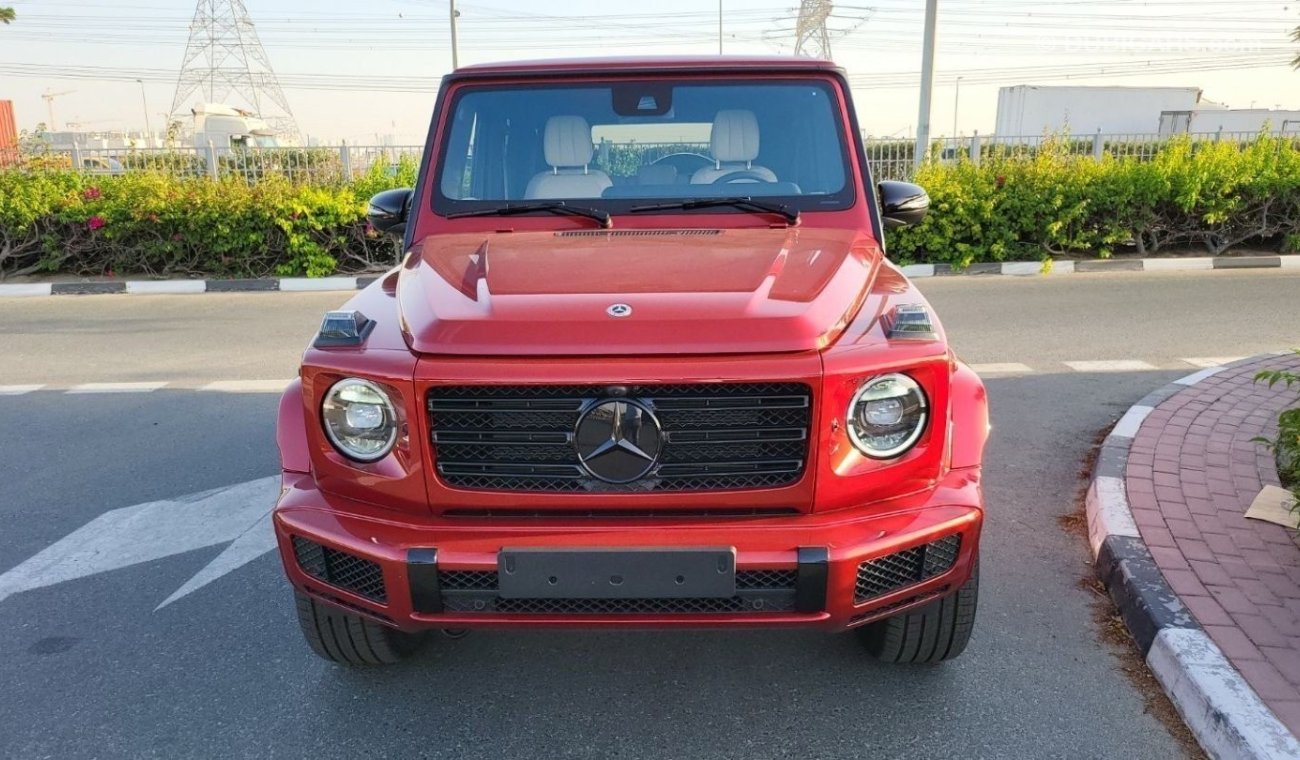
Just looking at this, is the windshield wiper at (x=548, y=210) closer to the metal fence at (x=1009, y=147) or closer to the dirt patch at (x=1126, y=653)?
the dirt patch at (x=1126, y=653)

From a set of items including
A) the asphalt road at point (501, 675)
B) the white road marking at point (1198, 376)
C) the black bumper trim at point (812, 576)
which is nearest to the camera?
the black bumper trim at point (812, 576)

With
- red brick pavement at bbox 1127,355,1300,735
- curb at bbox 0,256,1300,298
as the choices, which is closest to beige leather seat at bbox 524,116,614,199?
red brick pavement at bbox 1127,355,1300,735

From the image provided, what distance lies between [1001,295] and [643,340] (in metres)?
8.91

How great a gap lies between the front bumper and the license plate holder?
3 cm

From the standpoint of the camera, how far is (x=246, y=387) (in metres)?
6.77

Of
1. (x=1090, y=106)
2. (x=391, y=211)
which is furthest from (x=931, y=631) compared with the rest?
(x=1090, y=106)

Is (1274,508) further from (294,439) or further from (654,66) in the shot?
(294,439)

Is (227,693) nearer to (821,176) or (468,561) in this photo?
(468,561)

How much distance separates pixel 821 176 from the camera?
3477 millimetres

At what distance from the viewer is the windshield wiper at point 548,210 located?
10.9 ft

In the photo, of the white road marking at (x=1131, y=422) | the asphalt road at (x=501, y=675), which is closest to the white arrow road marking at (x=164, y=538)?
the asphalt road at (x=501, y=675)

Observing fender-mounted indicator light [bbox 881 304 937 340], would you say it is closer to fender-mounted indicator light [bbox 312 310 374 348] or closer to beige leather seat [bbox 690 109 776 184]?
beige leather seat [bbox 690 109 776 184]

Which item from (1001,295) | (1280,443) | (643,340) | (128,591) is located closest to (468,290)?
(643,340)

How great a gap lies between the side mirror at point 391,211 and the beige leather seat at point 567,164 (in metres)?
0.57
